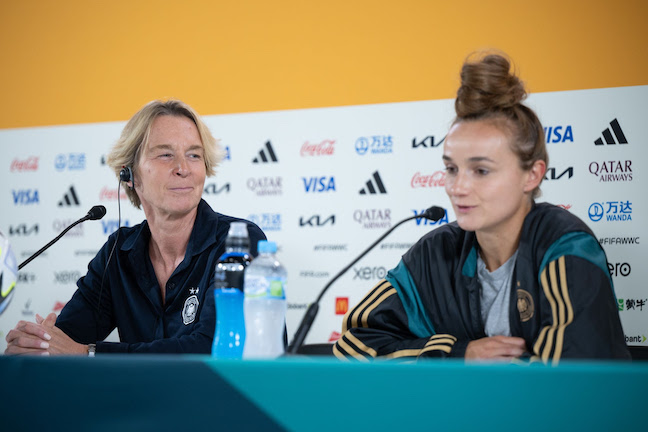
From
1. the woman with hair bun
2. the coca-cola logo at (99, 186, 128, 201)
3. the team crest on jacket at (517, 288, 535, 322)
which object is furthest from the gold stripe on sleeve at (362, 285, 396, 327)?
the coca-cola logo at (99, 186, 128, 201)

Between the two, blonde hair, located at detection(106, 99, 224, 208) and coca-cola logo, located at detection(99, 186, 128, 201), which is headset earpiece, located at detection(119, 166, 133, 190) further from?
coca-cola logo, located at detection(99, 186, 128, 201)

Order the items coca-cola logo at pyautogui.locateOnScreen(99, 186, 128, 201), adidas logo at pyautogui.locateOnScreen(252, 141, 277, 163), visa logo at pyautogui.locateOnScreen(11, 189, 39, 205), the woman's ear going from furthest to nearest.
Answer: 1. visa logo at pyautogui.locateOnScreen(11, 189, 39, 205)
2. coca-cola logo at pyautogui.locateOnScreen(99, 186, 128, 201)
3. adidas logo at pyautogui.locateOnScreen(252, 141, 277, 163)
4. the woman's ear

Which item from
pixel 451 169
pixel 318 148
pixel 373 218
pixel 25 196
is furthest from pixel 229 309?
pixel 25 196

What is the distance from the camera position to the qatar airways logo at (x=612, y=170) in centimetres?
335

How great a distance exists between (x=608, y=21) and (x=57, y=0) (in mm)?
3571

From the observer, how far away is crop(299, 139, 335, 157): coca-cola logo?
151 inches

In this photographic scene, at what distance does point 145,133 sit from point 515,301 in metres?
1.32

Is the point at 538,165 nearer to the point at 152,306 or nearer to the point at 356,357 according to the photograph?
the point at 356,357

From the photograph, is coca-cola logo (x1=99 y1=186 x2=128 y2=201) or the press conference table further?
coca-cola logo (x1=99 y1=186 x2=128 y2=201)

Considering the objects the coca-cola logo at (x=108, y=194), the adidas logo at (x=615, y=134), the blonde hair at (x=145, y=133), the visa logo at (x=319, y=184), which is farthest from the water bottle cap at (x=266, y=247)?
the coca-cola logo at (x=108, y=194)

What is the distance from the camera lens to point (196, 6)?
432cm

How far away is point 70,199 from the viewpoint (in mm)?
4266

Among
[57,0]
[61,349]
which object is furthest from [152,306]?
[57,0]

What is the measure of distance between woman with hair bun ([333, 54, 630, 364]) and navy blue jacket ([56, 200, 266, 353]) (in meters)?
0.48
